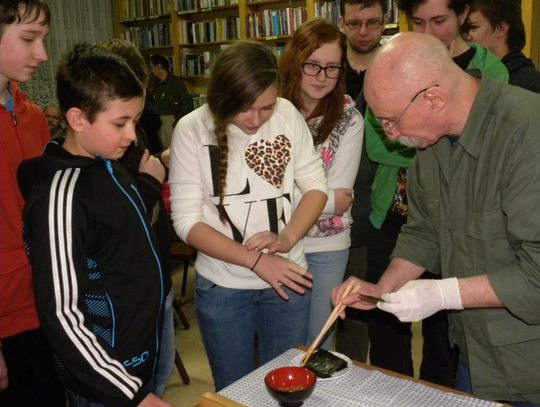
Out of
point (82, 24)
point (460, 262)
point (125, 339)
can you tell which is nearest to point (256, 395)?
point (125, 339)

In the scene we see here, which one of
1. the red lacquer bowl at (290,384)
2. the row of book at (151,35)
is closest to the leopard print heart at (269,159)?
the red lacquer bowl at (290,384)

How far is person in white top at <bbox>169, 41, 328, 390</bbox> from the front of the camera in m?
1.59

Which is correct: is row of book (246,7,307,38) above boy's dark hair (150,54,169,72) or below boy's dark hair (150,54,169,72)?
above

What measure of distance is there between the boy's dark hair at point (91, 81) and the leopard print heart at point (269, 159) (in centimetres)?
41

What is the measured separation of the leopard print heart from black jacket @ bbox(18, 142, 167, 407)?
0.38 m

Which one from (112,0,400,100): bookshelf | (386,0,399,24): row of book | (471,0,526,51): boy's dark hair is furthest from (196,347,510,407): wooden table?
(112,0,400,100): bookshelf

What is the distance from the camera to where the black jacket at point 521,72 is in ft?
6.86

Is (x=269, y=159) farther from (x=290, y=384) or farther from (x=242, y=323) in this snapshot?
(x=290, y=384)

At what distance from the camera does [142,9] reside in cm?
665

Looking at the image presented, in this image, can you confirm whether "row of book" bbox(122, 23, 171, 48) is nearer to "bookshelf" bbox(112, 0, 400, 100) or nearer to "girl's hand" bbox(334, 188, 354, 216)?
"bookshelf" bbox(112, 0, 400, 100)

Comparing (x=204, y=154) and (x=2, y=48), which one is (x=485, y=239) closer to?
(x=204, y=154)

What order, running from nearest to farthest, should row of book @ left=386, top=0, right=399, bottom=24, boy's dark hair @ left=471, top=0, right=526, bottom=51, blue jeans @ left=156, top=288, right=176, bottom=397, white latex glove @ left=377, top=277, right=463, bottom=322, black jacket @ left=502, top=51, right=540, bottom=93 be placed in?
white latex glove @ left=377, top=277, right=463, bottom=322 < blue jeans @ left=156, top=288, right=176, bottom=397 < black jacket @ left=502, top=51, right=540, bottom=93 < boy's dark hair @ left=471, top=0, right=526, bottom=51 < row of book @ left=386, top=0, right=399, bottom=24

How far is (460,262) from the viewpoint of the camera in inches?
53.8

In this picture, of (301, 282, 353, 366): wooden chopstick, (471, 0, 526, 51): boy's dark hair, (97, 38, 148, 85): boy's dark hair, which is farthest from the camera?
(471, 0, 526, 51): boy's dark hair
